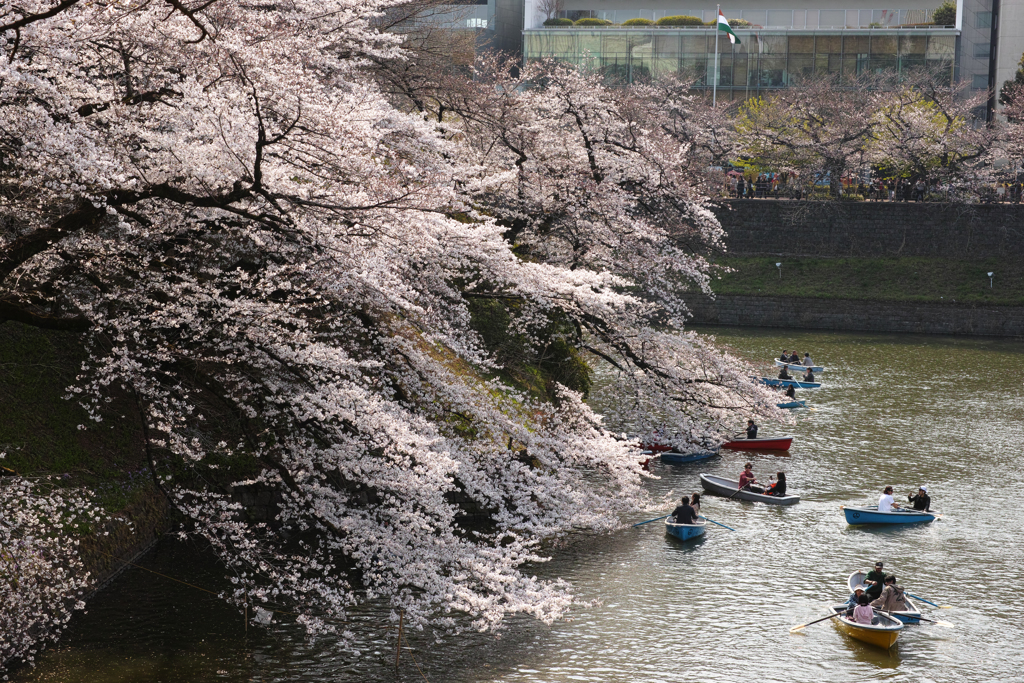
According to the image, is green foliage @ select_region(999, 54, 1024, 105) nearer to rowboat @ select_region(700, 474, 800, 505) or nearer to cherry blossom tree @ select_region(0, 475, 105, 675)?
rowboat @ select_region(700, 474, 800, 505)

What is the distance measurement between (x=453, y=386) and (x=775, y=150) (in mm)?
43190

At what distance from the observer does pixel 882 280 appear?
4675cm

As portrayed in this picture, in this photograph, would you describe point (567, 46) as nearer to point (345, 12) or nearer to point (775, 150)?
point (775, 150)

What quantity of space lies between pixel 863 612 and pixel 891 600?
0.84 metres

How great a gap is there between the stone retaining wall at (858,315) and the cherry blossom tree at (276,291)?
30.9 meters

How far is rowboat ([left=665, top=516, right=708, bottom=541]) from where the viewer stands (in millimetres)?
17328

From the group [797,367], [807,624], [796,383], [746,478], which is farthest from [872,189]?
[807,624]

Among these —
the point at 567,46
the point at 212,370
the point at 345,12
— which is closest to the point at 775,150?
the point at 567,46

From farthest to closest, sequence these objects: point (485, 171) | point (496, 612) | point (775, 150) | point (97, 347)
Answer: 1. point (775, 150)
2. point (485, 171)
3. point (97, 347)
4. point (496, 612)

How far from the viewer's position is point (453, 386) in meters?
14.0

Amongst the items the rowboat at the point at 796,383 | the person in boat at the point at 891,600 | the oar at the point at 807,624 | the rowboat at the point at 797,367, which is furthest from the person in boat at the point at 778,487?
the rowboat at the point at 797,367

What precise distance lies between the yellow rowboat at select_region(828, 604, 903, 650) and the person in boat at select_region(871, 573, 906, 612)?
0.38 metres

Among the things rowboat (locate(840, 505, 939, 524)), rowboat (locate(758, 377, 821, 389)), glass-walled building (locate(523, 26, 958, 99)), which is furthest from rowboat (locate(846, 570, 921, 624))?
glass-walled building (locate(523, 26, 958, 99))

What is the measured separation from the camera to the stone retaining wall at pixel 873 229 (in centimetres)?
4731
